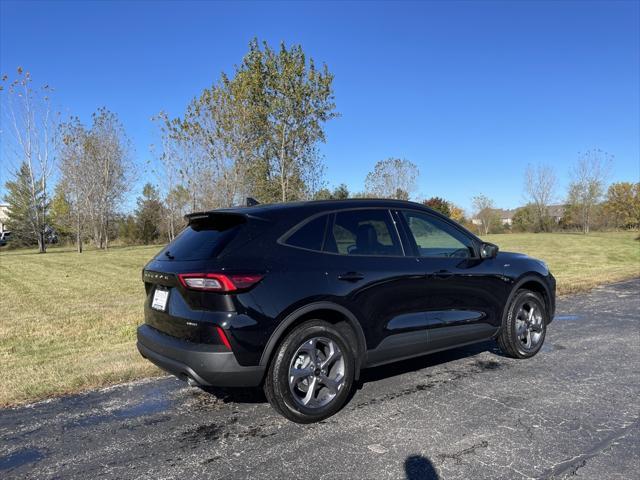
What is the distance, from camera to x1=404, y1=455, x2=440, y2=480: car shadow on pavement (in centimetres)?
290

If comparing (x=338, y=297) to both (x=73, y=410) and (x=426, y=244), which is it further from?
(x=73, y=410)

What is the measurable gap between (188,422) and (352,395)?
1445 millimetres

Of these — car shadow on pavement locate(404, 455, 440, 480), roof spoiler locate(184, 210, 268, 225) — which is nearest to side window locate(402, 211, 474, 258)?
roof spoiler locate(184, 210, 268, 225)

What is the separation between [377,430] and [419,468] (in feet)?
1.98

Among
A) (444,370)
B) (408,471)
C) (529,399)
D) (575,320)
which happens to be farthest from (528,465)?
(575,320)

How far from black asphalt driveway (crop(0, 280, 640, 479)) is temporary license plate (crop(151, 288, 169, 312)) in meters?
0.92

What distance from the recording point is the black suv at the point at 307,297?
3428 millimetres

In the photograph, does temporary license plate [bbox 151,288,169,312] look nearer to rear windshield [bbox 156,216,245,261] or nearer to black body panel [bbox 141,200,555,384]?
black body panel [bbox 141,200,555,384]

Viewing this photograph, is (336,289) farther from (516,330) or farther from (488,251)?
(516,330)

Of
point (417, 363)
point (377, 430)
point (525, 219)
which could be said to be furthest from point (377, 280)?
point (525, 219)

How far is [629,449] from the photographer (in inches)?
126

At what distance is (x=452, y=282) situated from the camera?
467 centimetres

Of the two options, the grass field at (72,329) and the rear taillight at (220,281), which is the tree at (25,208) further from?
the rear taillight at (220,281)

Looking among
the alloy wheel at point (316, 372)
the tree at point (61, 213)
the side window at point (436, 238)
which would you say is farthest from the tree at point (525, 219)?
the alloy wheel at point (316, 372)
